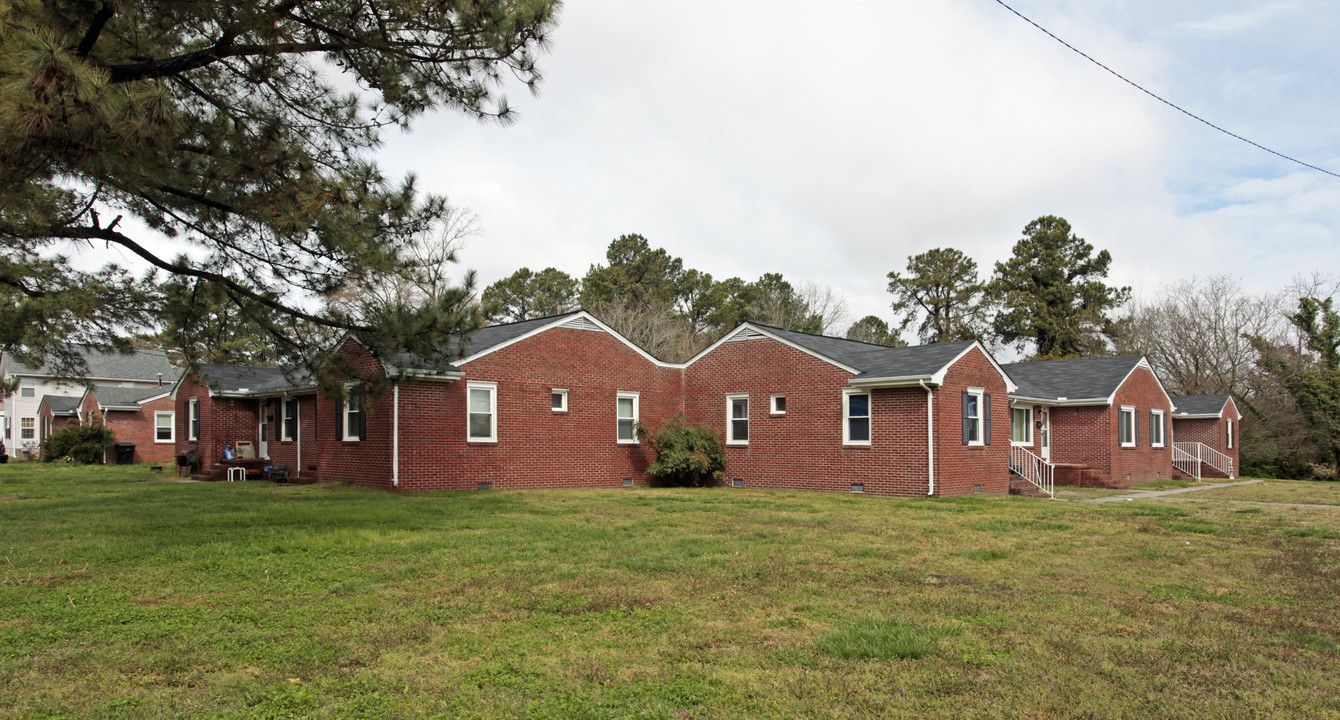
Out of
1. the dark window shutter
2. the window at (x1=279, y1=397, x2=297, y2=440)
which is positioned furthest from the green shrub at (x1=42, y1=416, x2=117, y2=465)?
the dark window shutter

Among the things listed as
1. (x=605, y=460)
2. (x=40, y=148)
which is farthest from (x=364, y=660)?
(x=605, y=460)

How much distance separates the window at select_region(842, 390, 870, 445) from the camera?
63.3ft

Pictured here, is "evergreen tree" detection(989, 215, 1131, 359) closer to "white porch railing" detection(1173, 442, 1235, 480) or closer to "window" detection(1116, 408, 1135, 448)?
"white porch railing" detection(1173, 442, 1235, 480)

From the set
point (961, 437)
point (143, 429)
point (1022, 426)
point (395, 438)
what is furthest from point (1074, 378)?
point (143, 429)

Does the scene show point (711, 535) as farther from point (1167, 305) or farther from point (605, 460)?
point (1167, 305)

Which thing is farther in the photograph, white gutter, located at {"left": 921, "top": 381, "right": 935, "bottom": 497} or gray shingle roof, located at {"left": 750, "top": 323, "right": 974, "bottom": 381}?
gray shingle roof, located at {"left": 750, "top": 323, "right": 974, "bottom": 381}

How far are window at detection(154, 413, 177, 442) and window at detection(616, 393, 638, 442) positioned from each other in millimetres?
26267

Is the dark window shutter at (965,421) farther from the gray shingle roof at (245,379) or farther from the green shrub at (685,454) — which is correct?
the gray shingle roof at (245,379)

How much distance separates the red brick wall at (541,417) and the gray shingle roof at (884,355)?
379 centimetres

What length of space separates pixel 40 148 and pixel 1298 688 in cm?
942

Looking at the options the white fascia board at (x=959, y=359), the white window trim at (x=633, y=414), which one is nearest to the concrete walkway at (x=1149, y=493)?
the white fascia board at (x=959, y=359)

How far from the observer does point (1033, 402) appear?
939 inches

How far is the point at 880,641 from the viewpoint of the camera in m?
5.52

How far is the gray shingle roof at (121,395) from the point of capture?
36.4 metres
